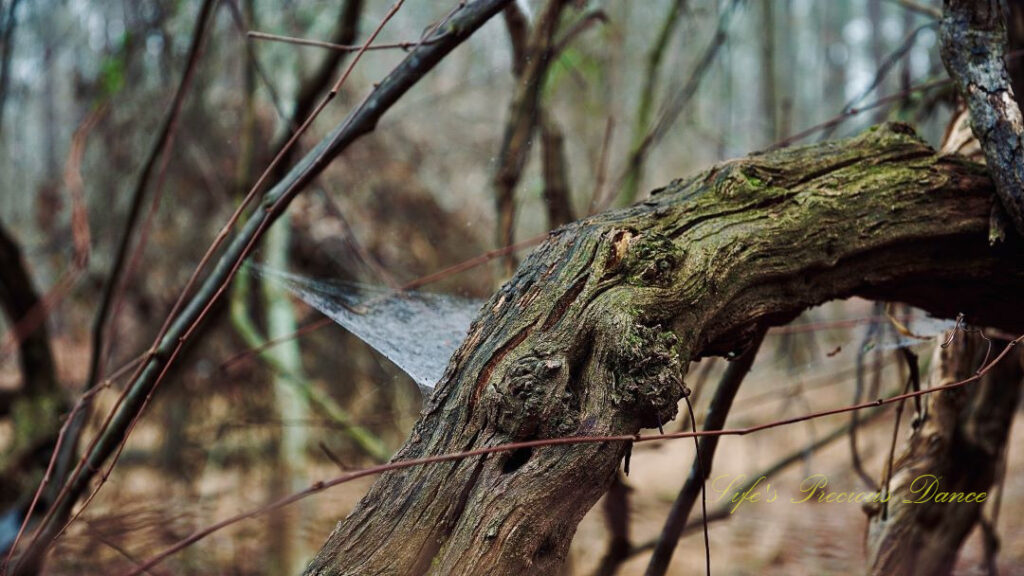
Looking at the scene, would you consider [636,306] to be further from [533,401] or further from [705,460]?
[705,460]

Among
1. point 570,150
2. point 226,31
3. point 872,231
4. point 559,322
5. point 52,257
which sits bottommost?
point 559,322

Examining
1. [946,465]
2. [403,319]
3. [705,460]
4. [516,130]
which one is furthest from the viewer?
[516,130]

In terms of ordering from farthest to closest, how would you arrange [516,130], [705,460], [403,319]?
1. [516,130]
2. [403,319]
3. [705,460]

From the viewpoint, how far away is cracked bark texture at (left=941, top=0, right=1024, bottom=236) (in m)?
1.42

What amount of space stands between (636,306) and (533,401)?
0.78 ft

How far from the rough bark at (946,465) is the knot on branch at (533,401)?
4.94 ft

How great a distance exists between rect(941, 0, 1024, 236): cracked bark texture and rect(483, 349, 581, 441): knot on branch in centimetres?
96

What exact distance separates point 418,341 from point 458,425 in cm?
80

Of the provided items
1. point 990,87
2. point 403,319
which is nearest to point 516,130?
point 403,319

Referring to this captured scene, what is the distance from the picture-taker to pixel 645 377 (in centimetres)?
112

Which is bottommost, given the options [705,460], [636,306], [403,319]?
[636,306]

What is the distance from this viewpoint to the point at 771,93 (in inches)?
156

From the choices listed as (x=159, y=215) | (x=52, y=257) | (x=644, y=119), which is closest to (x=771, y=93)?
(x=644, y=119)

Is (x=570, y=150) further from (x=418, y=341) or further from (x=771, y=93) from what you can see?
(x=418, y=341)
